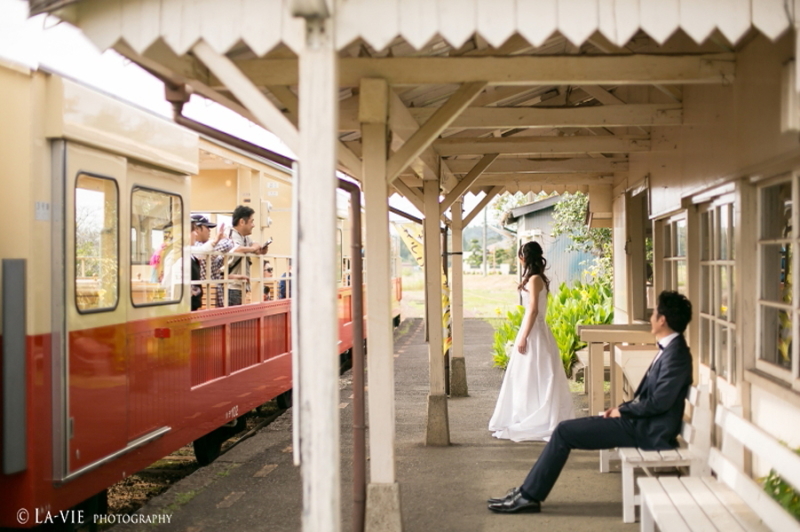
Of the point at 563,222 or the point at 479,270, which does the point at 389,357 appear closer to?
the point at 563,222

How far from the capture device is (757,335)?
16.3 feet

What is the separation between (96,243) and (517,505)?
312 centimetres

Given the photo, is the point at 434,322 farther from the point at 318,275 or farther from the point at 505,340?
the point at 505,340

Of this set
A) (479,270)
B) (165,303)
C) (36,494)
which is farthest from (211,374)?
(479,270)

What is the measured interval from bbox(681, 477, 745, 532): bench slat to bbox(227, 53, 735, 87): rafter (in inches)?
85.8

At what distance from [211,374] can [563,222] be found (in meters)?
13.8

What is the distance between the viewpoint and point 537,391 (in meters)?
8.01

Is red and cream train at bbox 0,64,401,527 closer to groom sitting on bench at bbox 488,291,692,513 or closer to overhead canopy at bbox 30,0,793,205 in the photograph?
overhead canopy at bbox 30,0,793,205

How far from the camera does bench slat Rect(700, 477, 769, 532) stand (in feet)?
12.5

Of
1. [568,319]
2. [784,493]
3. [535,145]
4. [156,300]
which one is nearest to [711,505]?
[784,493]

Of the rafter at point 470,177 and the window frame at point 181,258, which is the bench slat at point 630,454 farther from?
the rafter at point 470,177

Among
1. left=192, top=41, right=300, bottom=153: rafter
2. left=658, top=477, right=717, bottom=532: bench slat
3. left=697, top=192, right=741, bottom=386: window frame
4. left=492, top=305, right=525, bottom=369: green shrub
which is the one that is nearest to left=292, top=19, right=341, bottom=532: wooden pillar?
left=192, top=41, right=300, bottom=153: rafter

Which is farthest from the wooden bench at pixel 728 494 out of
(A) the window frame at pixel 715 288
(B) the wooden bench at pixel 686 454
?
(A) the window frame at pixel 715 288

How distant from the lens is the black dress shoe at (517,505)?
550 cm
